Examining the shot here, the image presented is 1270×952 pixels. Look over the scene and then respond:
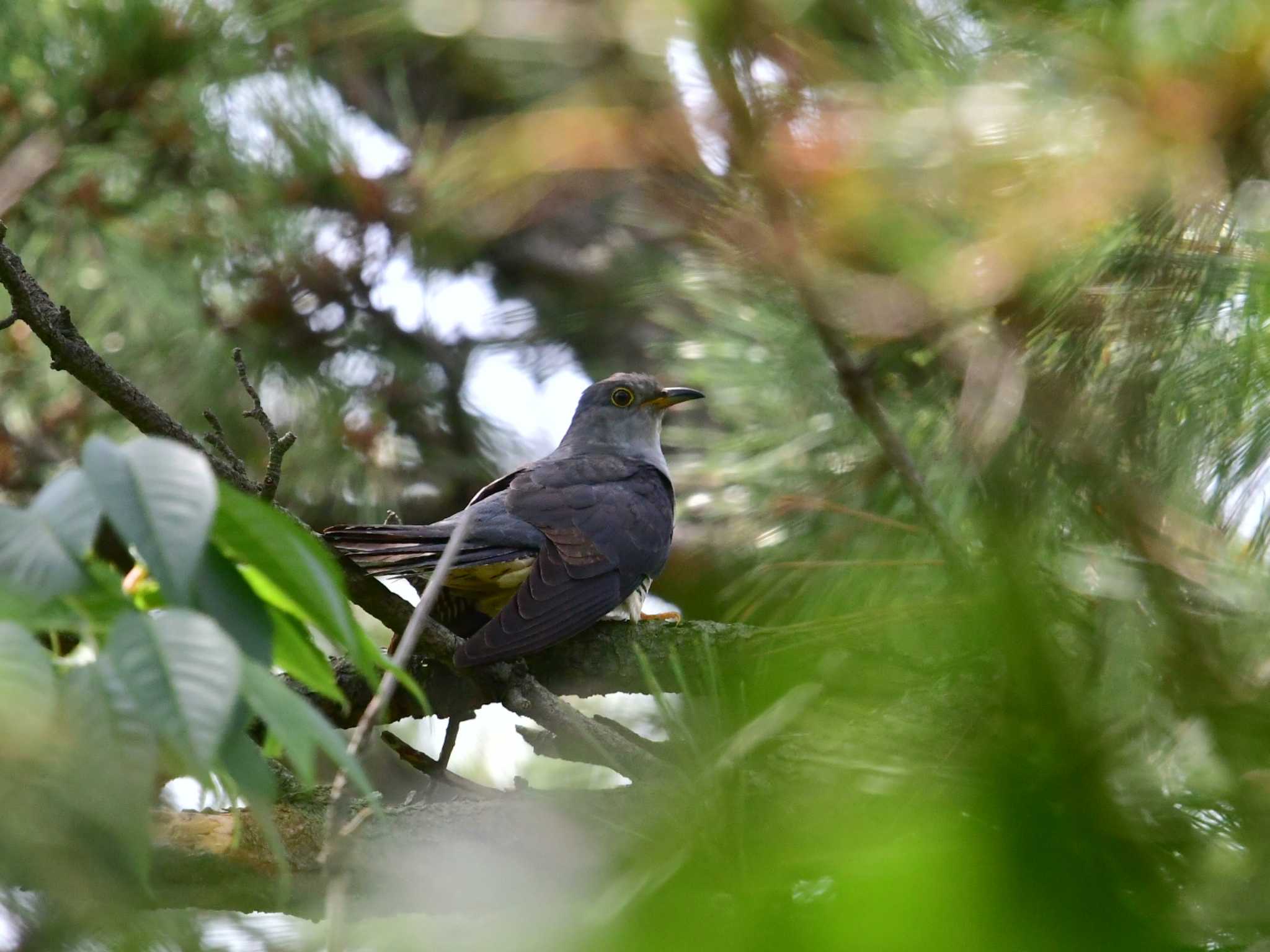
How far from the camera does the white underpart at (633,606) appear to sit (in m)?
4.38

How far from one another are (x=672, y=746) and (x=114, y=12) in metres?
5.51

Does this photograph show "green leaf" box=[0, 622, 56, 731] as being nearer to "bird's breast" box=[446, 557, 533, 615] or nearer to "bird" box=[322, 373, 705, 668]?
"bird" box=[322, 373, 705, 668]

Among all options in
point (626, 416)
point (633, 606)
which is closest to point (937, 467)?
point (633, 606)

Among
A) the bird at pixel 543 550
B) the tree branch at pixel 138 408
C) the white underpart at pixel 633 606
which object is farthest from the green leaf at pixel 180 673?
the white underpart at pixel 633 606

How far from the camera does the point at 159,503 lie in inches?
47.6

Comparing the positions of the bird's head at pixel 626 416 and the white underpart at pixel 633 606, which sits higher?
the bird's head at pixel 626 416

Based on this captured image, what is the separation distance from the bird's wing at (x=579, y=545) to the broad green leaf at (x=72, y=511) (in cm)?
200

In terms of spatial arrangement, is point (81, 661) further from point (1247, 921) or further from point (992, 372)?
point (992, 372)

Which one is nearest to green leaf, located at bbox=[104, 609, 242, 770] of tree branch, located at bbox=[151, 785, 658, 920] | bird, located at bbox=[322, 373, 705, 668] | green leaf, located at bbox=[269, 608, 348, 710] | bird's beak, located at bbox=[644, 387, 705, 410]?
green leaf, located at bbox=[269, 608, 348, 710]

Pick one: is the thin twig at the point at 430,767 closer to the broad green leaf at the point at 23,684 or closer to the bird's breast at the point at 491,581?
the bird's breast at the point at 491,581

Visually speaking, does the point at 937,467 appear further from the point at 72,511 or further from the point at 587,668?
the point at 72,511

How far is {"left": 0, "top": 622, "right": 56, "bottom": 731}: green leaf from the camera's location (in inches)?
44.3

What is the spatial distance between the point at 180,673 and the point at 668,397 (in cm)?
474

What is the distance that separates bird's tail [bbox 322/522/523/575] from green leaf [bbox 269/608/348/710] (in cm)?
177
